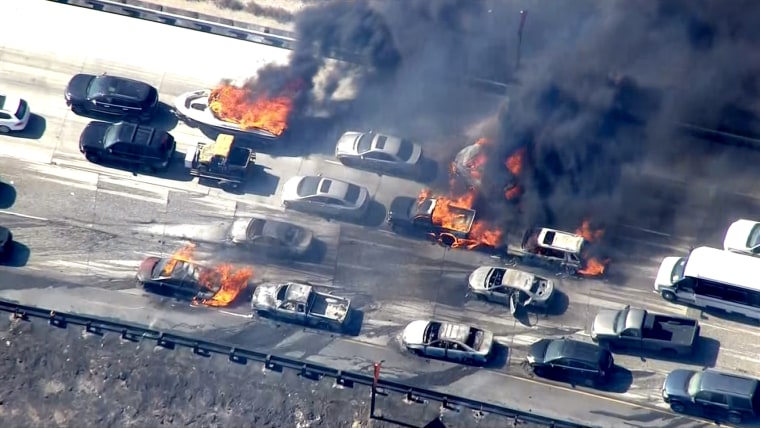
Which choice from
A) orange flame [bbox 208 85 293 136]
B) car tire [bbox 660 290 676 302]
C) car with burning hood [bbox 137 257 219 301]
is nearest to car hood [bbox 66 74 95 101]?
orange flame [bbox 208 85 293 136]

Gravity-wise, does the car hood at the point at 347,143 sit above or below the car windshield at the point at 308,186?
above

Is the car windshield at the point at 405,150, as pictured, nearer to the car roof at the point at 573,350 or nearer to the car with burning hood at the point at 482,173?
the car with burning hood at the point at 482,173

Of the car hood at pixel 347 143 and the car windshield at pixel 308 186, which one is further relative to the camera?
the car hood at pixel 347 143

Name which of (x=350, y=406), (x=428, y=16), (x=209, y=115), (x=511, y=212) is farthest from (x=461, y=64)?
(x=350, y=406)

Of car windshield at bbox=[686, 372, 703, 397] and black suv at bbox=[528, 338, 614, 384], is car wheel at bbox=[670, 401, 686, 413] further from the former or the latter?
black suv at bbox=[528, 338, 614, 384]

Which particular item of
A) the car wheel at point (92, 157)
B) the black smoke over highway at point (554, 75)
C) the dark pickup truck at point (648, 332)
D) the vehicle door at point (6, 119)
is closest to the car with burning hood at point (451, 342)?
the dark pickup truck at point (648, 332)

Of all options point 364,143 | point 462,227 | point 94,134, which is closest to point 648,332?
point 462,227

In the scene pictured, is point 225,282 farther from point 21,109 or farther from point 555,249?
point 555,249
